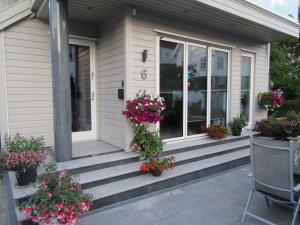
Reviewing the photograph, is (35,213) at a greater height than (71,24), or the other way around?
(71,24)

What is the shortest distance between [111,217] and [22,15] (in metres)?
3.52

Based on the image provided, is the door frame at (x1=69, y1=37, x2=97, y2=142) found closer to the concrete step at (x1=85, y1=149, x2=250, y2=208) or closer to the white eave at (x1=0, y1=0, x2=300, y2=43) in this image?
the white eave at (x1=0, y1=0, x2=300, y2=43)

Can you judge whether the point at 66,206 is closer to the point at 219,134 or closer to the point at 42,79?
the point at 42,79

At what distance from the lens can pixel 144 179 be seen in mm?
3182

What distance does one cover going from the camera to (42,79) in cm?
405

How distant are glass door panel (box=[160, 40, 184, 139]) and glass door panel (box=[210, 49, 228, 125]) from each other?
1.00 meters

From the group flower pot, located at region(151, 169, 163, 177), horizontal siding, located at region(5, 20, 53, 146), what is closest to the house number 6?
flower pot, located at region(151, 169, 163, 177)

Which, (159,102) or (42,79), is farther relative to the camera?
(42,79)

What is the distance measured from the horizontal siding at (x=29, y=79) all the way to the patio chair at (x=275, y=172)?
11.6 ft

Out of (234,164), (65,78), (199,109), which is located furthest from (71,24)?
(234,164)

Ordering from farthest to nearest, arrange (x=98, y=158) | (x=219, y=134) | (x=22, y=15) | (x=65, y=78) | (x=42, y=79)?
(x=219, y=134), (x=42, y=79), (x=22, y=15), (x=98, y=158), (x=65, y=78)

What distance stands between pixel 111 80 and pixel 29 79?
142 centimetres

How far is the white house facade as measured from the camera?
3629 millimetres

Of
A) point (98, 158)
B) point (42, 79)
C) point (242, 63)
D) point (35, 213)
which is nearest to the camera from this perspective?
point (35, 213)
